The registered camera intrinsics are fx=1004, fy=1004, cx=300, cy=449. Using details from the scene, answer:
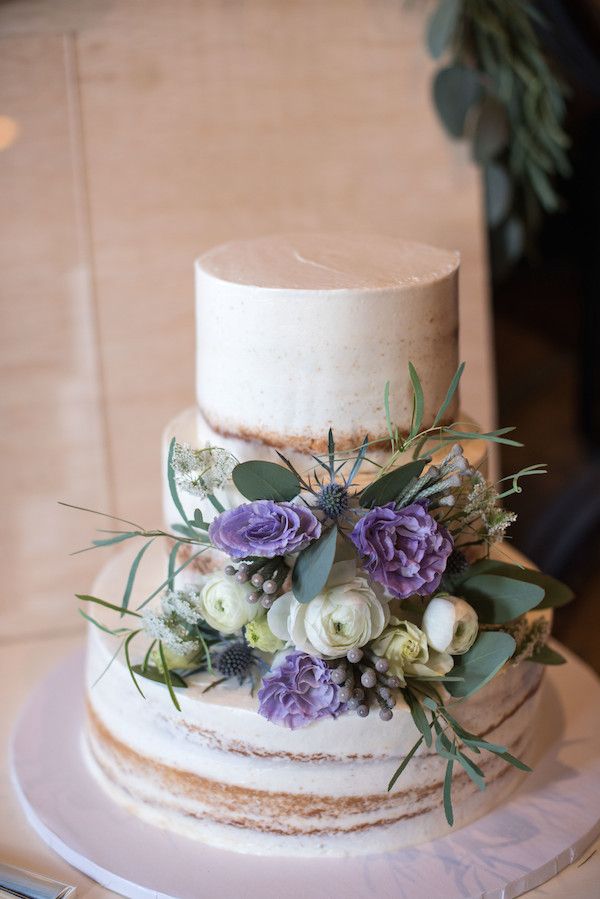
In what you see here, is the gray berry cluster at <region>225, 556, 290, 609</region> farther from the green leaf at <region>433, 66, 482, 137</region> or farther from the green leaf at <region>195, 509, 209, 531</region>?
the green leaf at <region>433, 66, 482, 137</region>

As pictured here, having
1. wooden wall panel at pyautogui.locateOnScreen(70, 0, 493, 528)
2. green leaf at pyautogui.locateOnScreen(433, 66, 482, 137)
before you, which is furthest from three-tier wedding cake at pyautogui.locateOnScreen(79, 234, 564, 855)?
green leaf at pyautogui.locateOnScreen(433, 66, 482, 137)

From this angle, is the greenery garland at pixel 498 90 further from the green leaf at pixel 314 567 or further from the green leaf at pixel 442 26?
the green leaf at pixel 314 567

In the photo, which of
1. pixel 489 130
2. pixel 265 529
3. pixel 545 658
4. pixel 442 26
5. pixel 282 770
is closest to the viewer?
pixel 265 529

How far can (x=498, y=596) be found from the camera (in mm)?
1120

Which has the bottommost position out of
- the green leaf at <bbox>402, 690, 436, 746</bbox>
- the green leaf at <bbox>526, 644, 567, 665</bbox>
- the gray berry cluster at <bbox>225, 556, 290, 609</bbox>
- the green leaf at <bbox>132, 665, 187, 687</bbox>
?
the green leaf at <bbox>526, 644, 567, 665</bbox>

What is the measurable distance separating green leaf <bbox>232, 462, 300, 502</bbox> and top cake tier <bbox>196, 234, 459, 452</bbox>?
0.32 feet

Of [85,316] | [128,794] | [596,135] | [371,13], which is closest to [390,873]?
[128,794]

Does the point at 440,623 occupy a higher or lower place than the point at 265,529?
lower

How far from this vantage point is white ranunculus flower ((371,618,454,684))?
1054 millimetres

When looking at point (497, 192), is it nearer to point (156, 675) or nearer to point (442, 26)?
point (442, 26)

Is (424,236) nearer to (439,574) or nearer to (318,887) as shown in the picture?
(439,574)

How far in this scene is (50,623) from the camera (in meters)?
1.79

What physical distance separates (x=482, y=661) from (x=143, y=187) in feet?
3.26

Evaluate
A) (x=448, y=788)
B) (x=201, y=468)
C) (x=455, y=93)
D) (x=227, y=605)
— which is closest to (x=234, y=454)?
(x=201, y=468)
